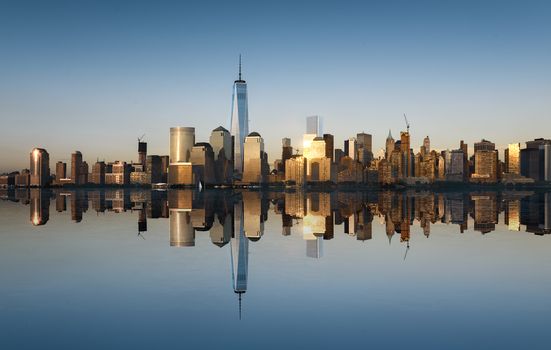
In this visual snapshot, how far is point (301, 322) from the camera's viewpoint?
21.6 m

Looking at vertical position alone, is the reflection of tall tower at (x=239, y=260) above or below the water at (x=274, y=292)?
above

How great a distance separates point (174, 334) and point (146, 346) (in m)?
1.54

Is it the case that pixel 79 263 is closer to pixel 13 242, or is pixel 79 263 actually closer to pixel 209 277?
pixel 209 277

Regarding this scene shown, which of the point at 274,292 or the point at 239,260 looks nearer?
the point at 274,292

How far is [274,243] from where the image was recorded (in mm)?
48031

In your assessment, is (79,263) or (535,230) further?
(535,230)

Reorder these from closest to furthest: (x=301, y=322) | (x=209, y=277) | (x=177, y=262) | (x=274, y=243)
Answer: (x=301, y=322)
(x=209, y=277)
(x=177, y=262)
(x=274, y=243)

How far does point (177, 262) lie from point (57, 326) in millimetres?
15876

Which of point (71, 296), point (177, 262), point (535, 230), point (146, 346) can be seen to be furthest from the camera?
point (535, 230)

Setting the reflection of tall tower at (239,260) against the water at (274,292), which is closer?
the water at (274,292)

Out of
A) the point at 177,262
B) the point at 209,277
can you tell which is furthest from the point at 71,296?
the point at 177,262

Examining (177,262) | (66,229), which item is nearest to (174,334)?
(177,262)

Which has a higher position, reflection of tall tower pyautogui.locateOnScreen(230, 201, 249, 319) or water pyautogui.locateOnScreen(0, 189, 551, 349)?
reflection of tall tower pyautogui.locateOnScreen(230, 201, 249, 319)

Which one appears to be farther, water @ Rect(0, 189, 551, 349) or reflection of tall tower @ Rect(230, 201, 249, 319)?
reflection of tall tower @ Rect(230, 201, 249, 319)
